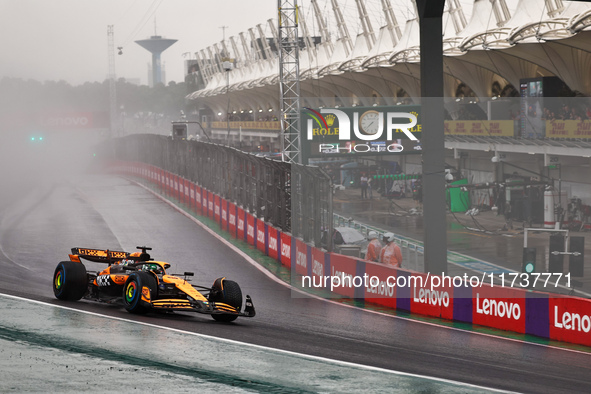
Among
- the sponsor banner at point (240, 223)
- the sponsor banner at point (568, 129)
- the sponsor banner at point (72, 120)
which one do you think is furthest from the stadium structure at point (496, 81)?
the sponsor banner at point (72, 120)

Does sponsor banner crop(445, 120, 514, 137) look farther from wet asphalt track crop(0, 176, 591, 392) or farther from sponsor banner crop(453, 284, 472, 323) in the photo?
sponsor banner crop(453, 284, 472, 323)

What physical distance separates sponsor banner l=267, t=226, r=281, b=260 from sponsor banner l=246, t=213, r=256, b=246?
197 centimetres

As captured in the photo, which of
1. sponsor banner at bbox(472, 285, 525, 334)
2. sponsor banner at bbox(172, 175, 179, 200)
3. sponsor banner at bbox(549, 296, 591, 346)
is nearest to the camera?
sponsor banner at bbox(549, 296, 591, 346)

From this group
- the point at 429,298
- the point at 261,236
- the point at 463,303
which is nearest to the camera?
the point at 463,303

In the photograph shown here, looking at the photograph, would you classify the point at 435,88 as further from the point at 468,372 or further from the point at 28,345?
the point at 28,345

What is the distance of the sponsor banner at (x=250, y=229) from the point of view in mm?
25516

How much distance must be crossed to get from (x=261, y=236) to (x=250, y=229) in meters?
1.60

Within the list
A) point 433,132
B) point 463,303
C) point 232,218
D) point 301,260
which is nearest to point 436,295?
point 463,303

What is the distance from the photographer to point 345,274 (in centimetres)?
1670

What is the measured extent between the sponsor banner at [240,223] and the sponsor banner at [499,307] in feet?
46.4

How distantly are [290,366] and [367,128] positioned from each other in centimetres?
1883

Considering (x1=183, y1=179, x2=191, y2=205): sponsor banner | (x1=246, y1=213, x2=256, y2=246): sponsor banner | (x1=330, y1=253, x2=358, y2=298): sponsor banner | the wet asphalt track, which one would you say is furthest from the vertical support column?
(x1=183, y1=179, x2=191, y2=205): sponsor banner

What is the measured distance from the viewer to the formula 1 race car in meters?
11.9

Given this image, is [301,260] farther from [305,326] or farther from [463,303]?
[305,326]
